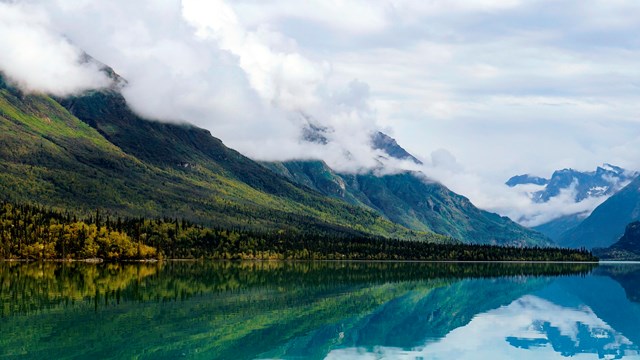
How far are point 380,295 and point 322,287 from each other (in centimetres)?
1716

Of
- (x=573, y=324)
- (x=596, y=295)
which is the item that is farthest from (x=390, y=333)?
(x=596, y=295)

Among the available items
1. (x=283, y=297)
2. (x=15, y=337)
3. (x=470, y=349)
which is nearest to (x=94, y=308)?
(x=15, y=337)

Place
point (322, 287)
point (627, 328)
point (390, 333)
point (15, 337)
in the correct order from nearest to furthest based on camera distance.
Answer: point (15, 337)
point (390, 333)
point (627, 328)
point (322, 287)

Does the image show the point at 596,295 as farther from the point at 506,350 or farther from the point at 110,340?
the point at 110,340

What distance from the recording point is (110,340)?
75.9m

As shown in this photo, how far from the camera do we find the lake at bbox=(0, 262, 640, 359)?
74.6m

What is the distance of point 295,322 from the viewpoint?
9756cm

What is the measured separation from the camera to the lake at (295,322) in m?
74.6

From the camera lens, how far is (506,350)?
79000mm

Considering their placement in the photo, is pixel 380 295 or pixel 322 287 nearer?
pixel 380 295

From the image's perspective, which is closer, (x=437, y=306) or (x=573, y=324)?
(x=573, y=324)

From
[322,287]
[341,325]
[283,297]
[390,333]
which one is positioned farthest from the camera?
[322,287]

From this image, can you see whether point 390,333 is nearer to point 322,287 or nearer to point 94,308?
point 94,308

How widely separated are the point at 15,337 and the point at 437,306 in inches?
2751
